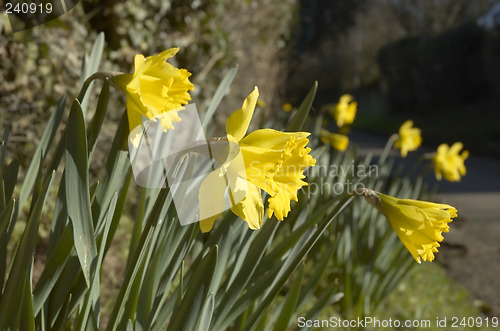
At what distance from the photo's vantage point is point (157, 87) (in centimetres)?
79

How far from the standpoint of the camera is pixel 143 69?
2.63 ft

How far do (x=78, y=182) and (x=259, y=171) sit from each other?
0.31 m

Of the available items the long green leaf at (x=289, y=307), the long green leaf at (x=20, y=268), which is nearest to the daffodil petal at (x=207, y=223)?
the long green leaf at (x=20, y=268)

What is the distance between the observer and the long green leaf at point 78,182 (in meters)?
0.80

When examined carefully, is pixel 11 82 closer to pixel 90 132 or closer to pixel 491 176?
pixel 90 132

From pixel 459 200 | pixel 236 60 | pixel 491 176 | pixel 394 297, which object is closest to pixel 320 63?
pixel 491 176

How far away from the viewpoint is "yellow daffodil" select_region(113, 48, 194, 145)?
79 centimetres

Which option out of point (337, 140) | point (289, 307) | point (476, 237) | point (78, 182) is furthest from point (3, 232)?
point (476, 237)

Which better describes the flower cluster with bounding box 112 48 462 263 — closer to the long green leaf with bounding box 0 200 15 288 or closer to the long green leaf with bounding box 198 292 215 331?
the long green leaf with bounding box 198 292 215 331

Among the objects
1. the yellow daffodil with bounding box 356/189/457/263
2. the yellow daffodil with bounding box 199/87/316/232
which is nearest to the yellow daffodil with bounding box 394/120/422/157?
the yellow daffodil with bounding box 356/189/457/263

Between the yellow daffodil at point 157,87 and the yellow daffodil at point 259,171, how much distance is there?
10 cm

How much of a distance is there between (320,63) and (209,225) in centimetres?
1590

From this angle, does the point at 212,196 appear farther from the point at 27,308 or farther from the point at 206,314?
the point at 27,308

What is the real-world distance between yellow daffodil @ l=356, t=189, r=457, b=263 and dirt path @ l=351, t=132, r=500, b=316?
7.49 feet
